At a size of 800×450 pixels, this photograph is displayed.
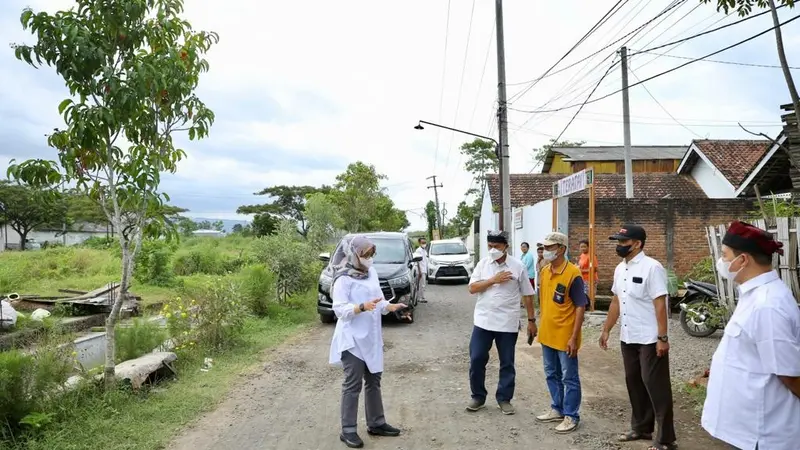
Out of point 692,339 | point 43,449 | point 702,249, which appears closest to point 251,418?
point 43,449

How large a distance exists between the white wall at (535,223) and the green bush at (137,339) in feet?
29.9

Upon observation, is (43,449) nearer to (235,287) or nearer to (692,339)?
(235,287)

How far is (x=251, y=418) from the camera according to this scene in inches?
212

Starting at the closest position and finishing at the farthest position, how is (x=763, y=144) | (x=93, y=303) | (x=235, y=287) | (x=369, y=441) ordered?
(x=369, y=441)
(x=235, y=287)
(x=93, y=303)
(x=763, y=144)

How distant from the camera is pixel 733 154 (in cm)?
2080

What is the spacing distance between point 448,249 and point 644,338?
699 inches

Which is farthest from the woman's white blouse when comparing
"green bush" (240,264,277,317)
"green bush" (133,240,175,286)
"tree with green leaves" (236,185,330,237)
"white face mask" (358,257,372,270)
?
"tree with green leaves" (236,185,330,237)

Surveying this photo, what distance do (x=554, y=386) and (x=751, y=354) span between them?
101 inches

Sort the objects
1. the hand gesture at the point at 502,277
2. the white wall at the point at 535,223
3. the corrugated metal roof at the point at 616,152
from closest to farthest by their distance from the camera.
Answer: the hand gesture at the point at 502,277
the white wall at the point at 535,223
the corrugated metal roof at the point at 616,152

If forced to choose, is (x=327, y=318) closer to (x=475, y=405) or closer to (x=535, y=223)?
(x=475, y=405)

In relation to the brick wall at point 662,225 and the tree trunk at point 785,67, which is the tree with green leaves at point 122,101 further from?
the brick wall at point 662,225

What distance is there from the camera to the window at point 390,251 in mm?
11734

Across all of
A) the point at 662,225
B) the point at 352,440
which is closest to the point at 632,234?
the point at 352,440

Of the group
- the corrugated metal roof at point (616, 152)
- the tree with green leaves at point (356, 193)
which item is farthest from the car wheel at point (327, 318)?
the tree with green leaves at point (356, 193)
